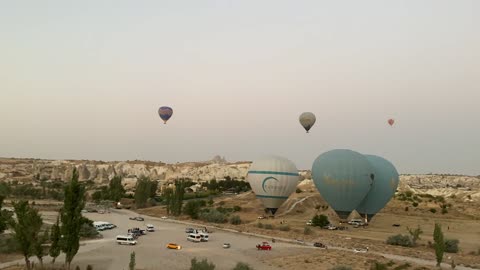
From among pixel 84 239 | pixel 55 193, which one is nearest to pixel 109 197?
pixel 55 193

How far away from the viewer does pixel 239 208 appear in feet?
268

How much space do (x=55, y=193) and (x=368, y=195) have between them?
7100cm

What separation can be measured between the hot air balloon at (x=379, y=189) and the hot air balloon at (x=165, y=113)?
39011mm

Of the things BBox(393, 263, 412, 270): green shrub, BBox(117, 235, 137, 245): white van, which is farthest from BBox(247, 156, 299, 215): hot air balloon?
BBox(393, 263, 412, 270): green shrub

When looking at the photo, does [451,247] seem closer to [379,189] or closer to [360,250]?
[360,250]

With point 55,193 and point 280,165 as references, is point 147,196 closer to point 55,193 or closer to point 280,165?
point 55,193

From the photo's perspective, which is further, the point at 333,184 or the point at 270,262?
the point at 333,184

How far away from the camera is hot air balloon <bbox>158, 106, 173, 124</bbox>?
279ft

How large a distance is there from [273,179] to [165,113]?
95.6ft

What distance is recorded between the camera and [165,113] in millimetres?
85250

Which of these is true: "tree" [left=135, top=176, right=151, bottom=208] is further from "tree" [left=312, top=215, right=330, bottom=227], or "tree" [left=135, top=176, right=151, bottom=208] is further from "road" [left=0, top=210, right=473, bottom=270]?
"tree" [left=312, top=215, right=330, bottom=227]

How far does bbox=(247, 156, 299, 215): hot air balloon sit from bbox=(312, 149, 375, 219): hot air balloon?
6.98 m

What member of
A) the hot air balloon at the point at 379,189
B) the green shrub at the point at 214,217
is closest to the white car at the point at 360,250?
the hot air balloon at the point at 379,189

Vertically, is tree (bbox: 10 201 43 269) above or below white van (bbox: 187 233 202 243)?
above
